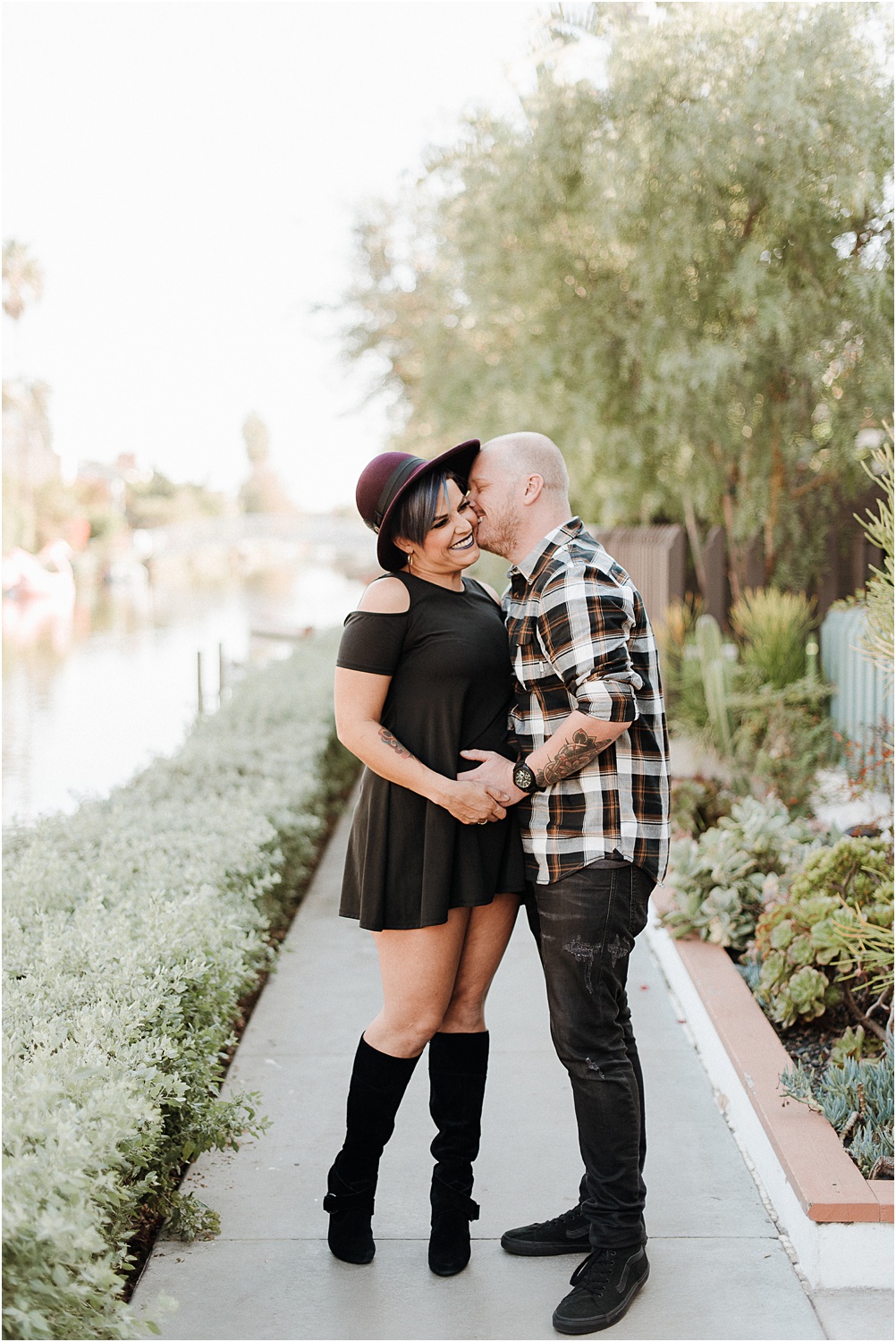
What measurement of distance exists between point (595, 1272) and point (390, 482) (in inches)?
69.7

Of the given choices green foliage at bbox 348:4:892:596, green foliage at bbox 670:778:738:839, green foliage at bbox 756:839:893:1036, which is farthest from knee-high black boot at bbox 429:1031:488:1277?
green foliage at bbox 348:4:892:596

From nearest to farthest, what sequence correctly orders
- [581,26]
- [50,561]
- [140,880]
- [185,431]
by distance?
[140,880] → [581,26] → [50,561] → [185,431]

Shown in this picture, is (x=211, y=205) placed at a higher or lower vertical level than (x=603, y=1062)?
higher

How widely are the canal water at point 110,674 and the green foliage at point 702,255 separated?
368 centimetres

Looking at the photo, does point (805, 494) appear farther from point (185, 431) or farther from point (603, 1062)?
point (185, 431)

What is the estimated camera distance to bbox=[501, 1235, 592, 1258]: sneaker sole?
106 inches

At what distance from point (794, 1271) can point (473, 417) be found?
818cm

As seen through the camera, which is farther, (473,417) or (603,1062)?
(473,417)

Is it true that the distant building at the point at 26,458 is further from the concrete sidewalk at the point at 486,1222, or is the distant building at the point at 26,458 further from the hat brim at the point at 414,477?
the hat brim at the point at 414,477

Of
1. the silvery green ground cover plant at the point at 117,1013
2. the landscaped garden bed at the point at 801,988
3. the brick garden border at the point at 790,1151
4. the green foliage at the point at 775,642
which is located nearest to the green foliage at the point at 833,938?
the landscaped garden bed at the point at 801,988

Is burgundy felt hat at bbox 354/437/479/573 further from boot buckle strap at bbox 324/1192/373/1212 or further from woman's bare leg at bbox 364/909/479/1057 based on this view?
boot buckle strap at bbox 324/1192/373/1212

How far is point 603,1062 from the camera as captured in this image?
2.49 meters

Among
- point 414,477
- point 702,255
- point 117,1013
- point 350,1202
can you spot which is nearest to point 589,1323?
point 350,1202

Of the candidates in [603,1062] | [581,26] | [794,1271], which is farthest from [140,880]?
[581,26]
